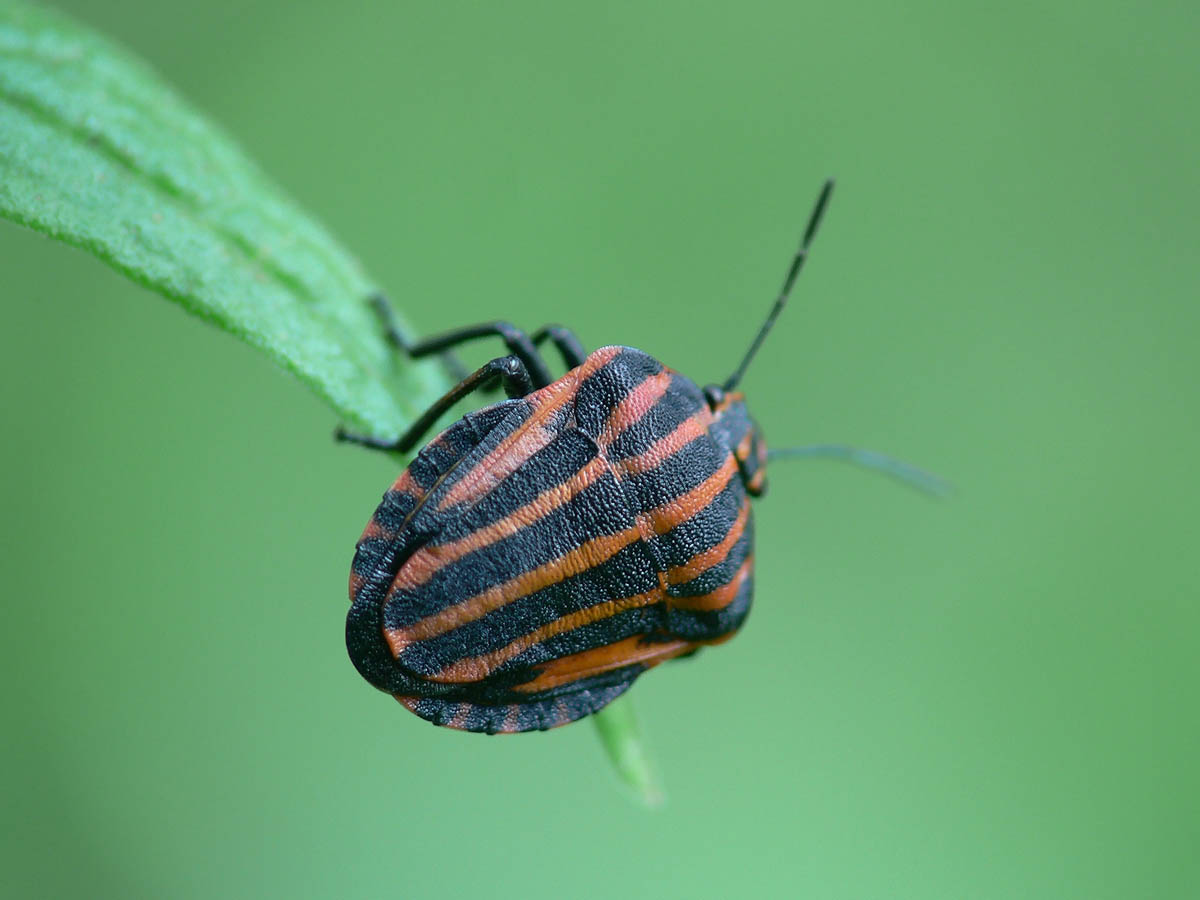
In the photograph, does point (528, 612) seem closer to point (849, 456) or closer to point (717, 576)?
point (717, 576)

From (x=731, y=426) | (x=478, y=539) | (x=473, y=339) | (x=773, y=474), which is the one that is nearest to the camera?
(x=478, y=539)

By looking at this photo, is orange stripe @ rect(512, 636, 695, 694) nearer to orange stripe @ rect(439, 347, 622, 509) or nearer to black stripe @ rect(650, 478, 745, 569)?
black stripe @ rect(650, 478, 745, 569)

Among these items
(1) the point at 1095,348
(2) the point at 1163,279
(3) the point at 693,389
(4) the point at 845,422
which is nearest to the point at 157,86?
(3) the point at 693,389

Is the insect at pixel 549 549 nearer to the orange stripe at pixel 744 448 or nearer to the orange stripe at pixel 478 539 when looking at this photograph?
the orange stripe at pixel 478 539

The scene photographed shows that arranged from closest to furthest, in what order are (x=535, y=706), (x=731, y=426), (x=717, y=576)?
(x=535, y=706), (x=717, y=576), (x=731, y=426)

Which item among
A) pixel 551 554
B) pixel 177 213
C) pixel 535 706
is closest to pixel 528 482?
pixel 551 554

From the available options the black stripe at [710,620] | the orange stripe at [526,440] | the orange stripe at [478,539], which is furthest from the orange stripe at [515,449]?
the black stripe at [710,620]

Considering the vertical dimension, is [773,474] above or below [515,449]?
above

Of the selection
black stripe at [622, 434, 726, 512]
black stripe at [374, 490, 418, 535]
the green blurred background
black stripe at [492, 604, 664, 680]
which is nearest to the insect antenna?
black stripe at [622, 434, 726, 512]
